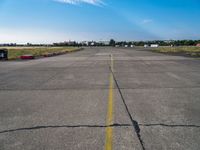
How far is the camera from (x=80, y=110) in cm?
618

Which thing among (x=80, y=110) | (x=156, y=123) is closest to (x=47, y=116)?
(x=80, y=110)

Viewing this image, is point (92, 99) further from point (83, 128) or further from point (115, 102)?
point (83, 128)

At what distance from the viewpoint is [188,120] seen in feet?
17.4

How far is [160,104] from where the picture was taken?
6.75 meters

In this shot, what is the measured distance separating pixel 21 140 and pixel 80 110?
2.19 metres

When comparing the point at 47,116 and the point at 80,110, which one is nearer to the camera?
the point at 47,116

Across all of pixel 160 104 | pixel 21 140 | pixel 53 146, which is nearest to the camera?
pixel 53 146

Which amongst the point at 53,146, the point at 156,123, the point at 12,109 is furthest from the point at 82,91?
the point at 53,146

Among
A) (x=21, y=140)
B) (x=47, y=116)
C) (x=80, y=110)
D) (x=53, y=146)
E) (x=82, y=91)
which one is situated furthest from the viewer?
(x=82, y=91)

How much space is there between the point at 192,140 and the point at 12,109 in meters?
4.98

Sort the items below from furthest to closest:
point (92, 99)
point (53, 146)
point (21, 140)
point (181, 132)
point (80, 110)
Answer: point (92, 99) < point (80, 110) < point (181, 132) < point (21, 140) < point (53, 146)

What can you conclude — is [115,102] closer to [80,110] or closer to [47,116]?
[80,110]

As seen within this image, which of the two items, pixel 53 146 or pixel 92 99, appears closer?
pixel 53 146

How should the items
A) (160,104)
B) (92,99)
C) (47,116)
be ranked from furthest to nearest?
(92,99) → (160,104) → (47,116)
